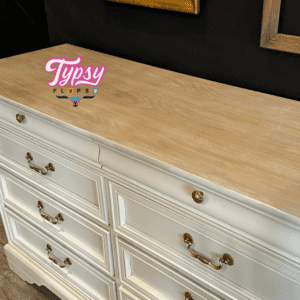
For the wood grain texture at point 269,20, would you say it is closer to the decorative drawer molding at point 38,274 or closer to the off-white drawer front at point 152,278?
the off-white drawer front at point 152,278

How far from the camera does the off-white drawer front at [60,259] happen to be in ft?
4.43

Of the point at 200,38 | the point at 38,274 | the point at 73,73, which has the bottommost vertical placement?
the point at 38,274

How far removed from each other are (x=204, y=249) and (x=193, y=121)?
0.36 m

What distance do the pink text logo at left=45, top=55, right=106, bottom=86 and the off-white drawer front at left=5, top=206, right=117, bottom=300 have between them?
63 cm

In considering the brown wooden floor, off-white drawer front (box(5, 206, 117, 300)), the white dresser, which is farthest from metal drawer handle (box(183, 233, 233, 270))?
the brown wooden floor

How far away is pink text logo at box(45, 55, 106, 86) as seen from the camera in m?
1.35

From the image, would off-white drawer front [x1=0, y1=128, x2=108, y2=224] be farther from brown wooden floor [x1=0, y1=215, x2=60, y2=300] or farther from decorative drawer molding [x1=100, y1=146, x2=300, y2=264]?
brown wooden floor [x1=0, y1=215, x2=60, y2=300]

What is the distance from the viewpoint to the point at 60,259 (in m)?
1.48

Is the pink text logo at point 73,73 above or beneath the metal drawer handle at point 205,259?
above

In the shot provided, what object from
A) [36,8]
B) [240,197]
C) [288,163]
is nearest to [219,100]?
[288,163]

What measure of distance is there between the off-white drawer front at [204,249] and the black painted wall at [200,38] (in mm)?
598

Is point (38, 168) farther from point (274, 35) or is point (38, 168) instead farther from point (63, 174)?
point (274, 35)

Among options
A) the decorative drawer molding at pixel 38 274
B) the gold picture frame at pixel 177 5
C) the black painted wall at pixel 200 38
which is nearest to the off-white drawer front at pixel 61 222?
the decorative drawer molding at pixel 38 274

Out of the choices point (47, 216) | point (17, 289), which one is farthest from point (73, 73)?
point (17, 289)
